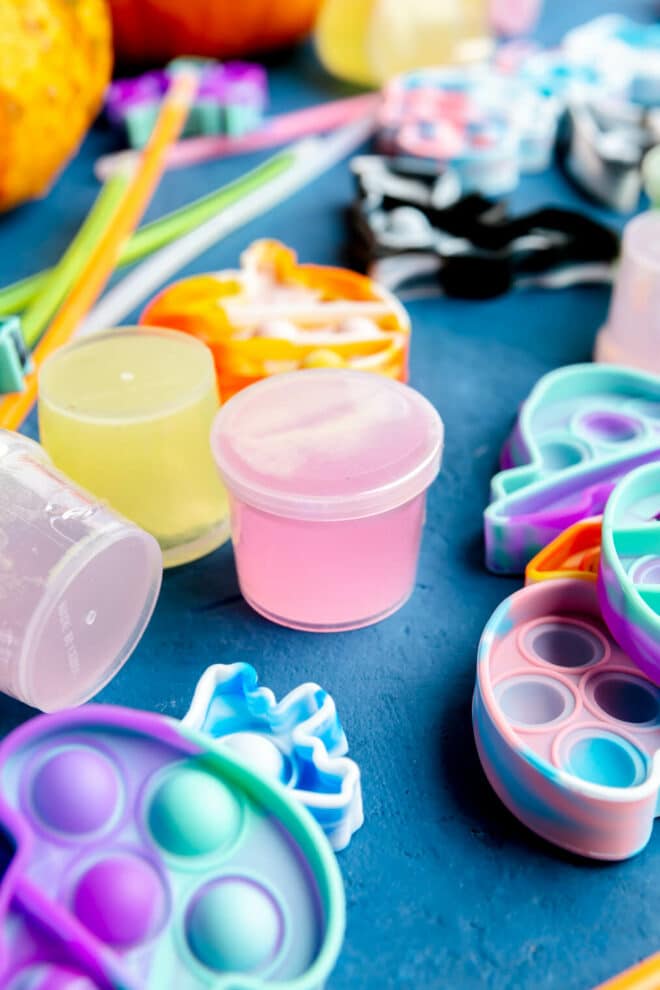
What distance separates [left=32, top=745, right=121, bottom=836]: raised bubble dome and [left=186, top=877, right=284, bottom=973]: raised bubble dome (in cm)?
5

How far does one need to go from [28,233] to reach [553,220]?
513 mm

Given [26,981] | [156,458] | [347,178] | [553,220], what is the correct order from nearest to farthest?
[26,981]
[156,458]
[553,220]
[347,178]

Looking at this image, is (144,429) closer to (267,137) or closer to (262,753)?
(262,753)

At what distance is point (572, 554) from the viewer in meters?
0.58

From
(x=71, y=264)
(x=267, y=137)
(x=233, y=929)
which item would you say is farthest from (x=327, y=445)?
(x=267, y=137)

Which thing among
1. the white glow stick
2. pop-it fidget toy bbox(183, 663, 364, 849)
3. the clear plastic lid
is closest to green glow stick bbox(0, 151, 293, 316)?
the white glow stick

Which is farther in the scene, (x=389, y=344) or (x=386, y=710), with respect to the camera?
(x=389, y=344)

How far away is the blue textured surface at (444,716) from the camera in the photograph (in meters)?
0.44

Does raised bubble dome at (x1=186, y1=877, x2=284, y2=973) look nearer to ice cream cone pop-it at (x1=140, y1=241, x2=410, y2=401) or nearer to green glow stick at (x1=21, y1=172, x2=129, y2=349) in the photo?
ice cream cone pop-it at (x1=140, y1=241, x2=410, y2=401)

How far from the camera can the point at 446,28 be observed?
1.28 meters

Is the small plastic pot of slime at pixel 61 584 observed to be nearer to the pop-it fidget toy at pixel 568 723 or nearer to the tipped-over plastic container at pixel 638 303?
the pop-it fidget toy at pixel 568 723

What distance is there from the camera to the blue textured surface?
17.2 inches

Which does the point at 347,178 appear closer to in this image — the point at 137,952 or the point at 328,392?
the point at 328,392

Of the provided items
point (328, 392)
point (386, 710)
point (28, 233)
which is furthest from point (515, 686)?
point (28, 233)
